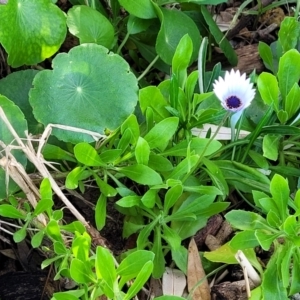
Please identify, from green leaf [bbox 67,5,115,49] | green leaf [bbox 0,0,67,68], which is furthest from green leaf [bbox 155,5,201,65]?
green leaf [bbox 0,0,67,68]

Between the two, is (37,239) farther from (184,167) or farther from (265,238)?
(265,238)

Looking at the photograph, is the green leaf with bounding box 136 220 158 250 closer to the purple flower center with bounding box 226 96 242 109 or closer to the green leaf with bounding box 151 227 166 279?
the green leaf with bounding box 151 227 166 279

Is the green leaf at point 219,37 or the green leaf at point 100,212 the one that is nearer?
the green leaf at point 100,212

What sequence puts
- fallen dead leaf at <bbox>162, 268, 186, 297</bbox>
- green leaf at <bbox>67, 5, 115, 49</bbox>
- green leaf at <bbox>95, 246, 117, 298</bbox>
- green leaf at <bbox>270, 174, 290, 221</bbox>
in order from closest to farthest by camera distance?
green leaf at <bbox>95, 246, 117, 298</bbox> < green leaf at <bbox>270, 174, 290, 221</bbox> < fallen dead leaf at <bbox>162, 268, 186, 297</bbox> < green leaf at <bbox>67, 5, 115, 49</bbox>

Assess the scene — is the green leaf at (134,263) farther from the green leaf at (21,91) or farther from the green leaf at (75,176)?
the green leaf at (21,91)

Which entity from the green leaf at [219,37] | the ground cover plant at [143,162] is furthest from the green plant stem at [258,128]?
the green leaf at [219,37]

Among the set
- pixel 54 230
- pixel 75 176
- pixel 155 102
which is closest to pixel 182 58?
pixel 155 102

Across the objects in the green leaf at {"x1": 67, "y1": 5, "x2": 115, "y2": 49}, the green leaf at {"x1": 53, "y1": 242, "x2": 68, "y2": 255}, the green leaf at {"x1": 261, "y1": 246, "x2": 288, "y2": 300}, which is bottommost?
the green leaf at {"x1": 261, "y1": 246, "x2": 288, "y2": 300}
